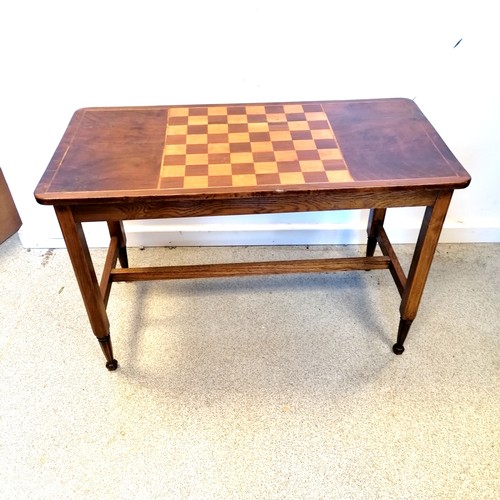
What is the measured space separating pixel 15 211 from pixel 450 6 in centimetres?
176

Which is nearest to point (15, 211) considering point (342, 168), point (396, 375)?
point (342, 168)

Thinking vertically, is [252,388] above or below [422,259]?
below

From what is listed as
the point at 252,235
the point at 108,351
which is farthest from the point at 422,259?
the point at 108,351

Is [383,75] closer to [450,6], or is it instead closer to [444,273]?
[450,6]

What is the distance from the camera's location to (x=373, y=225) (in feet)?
5.24

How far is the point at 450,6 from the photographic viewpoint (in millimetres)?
1333

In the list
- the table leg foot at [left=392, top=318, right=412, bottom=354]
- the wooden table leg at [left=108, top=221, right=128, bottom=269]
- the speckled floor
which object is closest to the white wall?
the wooden table leg at [left=108, top=221, right=128, bottom=269]

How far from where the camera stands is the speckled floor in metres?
1.15

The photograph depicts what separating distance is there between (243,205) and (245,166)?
10cm

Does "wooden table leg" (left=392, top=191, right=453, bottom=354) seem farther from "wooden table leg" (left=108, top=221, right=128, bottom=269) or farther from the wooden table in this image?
"wooden table leg" (left=108, top=221, right=128, bottom=269)

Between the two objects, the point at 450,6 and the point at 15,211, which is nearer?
the point at 450,6

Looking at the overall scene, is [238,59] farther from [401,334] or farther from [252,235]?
[401,334]

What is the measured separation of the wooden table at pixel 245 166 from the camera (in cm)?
101

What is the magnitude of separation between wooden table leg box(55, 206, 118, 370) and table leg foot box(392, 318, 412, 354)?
86cm
